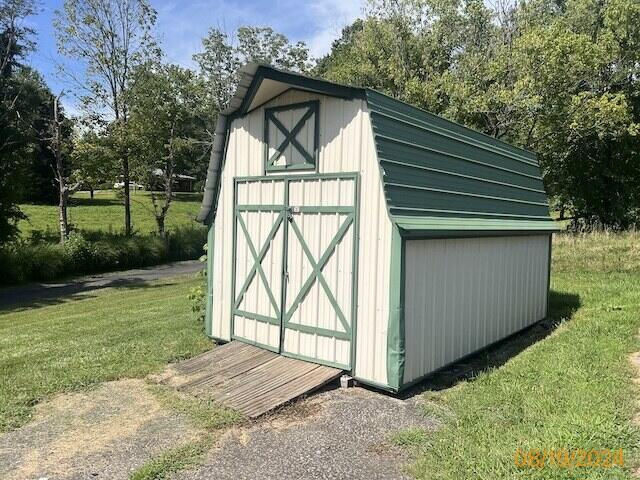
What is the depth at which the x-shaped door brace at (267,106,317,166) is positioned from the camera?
20.8ft

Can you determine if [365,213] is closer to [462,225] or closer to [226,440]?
[462,225]

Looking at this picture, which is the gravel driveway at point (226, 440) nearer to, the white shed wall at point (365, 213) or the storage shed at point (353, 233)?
the white shed wall at point (365, 213)

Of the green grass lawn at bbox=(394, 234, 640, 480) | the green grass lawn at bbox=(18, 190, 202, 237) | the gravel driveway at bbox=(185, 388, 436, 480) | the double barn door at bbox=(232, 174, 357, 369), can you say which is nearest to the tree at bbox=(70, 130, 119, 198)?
the green grass lawn at bbox=(18, 190, 202, 237)

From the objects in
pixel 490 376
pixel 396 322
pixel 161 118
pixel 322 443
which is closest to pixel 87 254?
pixel 161 118

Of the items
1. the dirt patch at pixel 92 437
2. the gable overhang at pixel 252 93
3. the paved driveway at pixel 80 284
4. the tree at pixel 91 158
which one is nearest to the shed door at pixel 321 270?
the gable overhang at pixel 252 93

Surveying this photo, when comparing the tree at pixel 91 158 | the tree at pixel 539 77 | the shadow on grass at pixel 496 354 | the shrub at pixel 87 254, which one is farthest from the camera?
the tree at pixel 91 158

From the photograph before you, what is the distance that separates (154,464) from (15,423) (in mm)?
1903

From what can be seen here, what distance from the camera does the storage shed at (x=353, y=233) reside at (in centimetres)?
572

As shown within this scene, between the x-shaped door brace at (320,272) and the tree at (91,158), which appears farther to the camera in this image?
the tree at (91,158)

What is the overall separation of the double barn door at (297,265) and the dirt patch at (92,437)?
6.09ft

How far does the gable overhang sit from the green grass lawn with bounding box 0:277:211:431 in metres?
2.18

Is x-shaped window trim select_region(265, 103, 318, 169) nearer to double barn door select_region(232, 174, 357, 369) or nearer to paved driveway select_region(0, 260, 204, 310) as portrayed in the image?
double barn door select_region(232, 174, 357, 369)

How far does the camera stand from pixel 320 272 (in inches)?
247

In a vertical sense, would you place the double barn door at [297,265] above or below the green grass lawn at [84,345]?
above
